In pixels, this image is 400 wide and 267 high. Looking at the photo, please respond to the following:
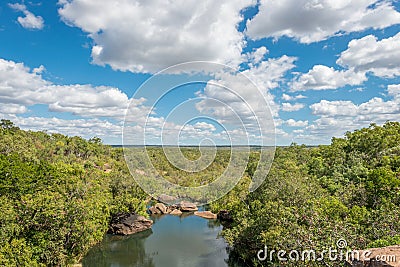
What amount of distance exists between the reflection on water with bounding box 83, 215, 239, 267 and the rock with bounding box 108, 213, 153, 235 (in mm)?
587

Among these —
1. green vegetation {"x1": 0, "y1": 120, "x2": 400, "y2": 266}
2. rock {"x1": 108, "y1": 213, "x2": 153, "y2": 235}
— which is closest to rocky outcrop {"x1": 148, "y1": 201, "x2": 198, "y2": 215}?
rock {"x1": 108, "y1": 213, "x2": 153, "y2": 235}

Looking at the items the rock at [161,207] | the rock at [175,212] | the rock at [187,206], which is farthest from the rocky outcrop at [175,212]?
the rock at [187,206]

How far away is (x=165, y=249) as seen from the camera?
2553 centimetres

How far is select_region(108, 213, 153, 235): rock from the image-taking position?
29.1m

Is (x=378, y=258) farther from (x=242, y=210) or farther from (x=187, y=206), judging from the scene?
(x=187, y=206)

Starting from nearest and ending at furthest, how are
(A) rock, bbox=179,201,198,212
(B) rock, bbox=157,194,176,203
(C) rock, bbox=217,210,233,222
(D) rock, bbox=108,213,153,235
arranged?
(D) rock, bbox=108,213,153,235
(C) rock, bbox=217,210,233,222
(B) rock, bbox=157,194,176,203
(A) rock, bbox=179,201,198,212

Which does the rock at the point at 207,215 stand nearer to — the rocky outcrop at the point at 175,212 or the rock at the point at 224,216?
the rock at the point at 224,216

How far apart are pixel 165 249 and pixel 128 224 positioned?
5.84 meters

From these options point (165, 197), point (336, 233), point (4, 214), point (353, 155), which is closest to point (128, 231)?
point (165, 197)

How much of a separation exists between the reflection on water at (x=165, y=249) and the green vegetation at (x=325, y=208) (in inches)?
113

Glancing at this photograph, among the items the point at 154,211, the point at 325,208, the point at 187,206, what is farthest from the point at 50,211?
the point at 187,206

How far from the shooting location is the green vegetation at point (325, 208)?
11.3 m

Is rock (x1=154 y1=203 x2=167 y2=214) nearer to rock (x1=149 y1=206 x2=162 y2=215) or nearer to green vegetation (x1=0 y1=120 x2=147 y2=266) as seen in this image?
rock (x1=149 y1=206 x2=162 y2=215)

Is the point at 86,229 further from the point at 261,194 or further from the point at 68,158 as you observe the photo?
the point at 68,158
